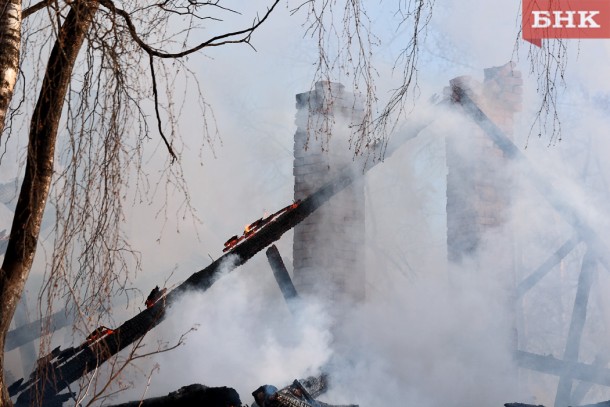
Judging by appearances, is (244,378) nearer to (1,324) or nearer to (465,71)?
(1,324)

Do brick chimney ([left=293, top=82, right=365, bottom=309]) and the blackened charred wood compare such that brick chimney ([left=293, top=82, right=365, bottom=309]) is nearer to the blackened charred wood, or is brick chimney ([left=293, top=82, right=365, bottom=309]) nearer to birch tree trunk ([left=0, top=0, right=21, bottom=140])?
the blackened charred wood

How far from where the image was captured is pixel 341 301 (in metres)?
9.45

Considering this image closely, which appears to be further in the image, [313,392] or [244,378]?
[244,378]

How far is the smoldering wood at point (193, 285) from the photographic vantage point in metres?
7.16

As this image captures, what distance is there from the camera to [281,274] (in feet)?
29.4

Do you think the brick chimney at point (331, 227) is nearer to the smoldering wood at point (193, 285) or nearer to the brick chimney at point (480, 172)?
the smoldering wood at point (193, 285)

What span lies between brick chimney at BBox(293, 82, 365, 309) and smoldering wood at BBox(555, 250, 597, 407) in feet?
9.71

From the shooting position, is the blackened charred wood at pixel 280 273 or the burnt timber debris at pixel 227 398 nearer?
the burnt timber debris at pixel 227 398

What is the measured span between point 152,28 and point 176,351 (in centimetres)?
701

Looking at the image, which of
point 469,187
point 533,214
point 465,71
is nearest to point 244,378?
point 469,187

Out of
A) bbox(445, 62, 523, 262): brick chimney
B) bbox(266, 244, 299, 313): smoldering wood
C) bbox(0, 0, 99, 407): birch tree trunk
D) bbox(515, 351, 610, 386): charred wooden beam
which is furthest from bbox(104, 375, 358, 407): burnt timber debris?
bbox(445, 62, 523, 262): brick chimney

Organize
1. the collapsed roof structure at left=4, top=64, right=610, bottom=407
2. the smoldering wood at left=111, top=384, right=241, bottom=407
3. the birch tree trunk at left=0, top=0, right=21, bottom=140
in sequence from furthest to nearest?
1. the collapsed roof structure at left=4, top=64, right=610, bottom=407
2. the smoldering wood at left=111, top=384, right=241, bottom=407
3. the birch tree trunk at left=0, top=0, right=21, bottom=140

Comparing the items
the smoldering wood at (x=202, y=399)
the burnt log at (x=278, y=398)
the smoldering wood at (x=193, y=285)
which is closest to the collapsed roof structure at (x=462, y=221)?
the smoldering wood at (x=193, y=285)

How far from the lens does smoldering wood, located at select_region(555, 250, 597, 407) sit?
886 centimetres
